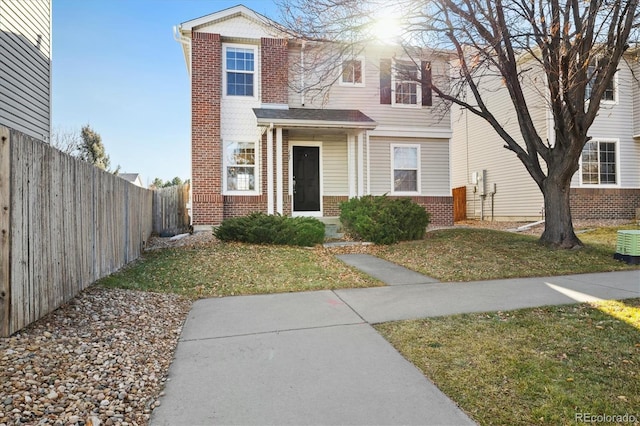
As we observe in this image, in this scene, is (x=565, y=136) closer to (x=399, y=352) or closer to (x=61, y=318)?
(x=399, y=352)

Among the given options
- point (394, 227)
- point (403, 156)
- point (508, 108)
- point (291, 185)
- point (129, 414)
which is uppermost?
point (508, 108)

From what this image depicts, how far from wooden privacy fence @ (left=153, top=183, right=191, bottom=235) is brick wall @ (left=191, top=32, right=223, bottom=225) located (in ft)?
5.61

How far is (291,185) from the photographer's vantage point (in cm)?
1239

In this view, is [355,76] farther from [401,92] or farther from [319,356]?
[319,356]

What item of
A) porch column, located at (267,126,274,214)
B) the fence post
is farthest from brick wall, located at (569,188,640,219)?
the fence post

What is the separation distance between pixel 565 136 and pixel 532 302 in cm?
521

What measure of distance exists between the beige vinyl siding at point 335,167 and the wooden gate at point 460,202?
339 inches

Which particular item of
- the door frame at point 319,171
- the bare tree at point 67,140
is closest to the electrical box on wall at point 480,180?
the door frame at point 319,171

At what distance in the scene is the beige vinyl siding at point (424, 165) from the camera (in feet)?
43.3

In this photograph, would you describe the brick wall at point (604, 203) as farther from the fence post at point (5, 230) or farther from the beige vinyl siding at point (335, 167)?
the fence post at point (5, 230)

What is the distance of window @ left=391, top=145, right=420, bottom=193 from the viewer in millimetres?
13422

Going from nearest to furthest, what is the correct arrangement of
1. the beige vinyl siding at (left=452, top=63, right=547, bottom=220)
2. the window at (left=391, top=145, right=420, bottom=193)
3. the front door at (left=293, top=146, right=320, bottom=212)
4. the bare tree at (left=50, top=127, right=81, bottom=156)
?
the front door at (left=293, top=146, right=320, bottom=212)
the window at (left=391, top=145, right=420, bottom=193)
the beige vinyl siding at (left=452, top=63, right=547, bottom=220)
the bare tree at (left=50, top=127, right=81, bottom=156)

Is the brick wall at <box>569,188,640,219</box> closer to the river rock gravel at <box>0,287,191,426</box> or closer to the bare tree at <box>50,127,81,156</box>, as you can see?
the river rock gravel at <box>0,287,191,426</box>

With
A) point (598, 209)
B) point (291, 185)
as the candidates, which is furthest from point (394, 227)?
point (598, 209)
